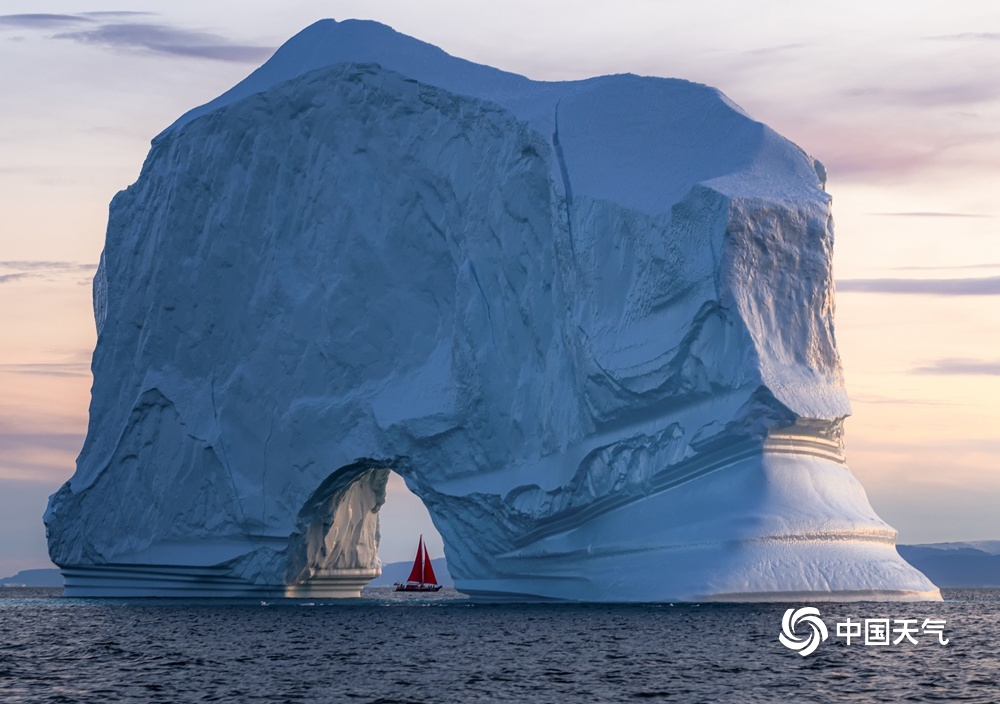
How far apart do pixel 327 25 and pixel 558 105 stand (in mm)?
6611

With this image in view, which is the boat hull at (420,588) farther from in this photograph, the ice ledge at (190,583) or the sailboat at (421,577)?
the ice ledge at (190,583)

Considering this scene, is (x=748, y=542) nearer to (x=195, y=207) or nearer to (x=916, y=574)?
(x=916, y=574)

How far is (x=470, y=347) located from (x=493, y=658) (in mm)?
9787

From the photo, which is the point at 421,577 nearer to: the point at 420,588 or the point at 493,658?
the point at 420,588

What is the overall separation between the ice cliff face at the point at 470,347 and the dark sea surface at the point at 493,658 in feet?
5.15

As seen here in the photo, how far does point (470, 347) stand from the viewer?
26984 mm

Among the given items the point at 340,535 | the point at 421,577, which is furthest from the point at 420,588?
the point at 340,535

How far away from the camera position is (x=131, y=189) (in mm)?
33156

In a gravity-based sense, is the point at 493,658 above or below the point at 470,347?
below

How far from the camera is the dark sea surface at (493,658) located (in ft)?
49.1

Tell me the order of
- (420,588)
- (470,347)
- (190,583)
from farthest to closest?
(420,588), (190,583), (470,347)

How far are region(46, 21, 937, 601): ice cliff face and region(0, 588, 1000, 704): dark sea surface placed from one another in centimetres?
157

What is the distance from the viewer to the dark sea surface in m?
15.0

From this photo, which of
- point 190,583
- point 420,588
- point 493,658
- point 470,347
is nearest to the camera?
point 493,658
